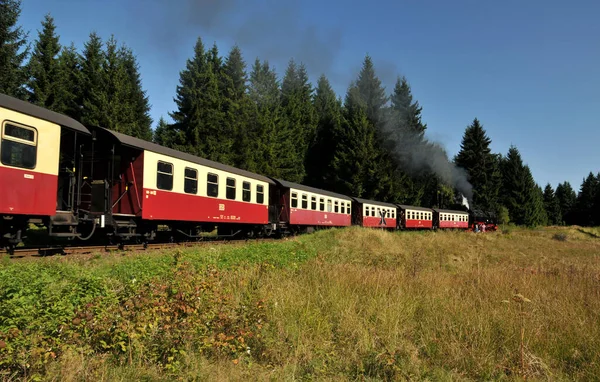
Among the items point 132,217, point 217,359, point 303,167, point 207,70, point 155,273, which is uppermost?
point 207,70

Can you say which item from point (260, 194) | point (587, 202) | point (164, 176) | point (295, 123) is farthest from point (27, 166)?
point (587, 202)

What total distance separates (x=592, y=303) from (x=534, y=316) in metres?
1.69

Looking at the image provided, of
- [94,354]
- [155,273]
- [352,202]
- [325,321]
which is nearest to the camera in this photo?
[94,354]

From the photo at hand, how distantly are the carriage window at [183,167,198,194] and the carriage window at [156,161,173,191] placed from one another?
2.37ft

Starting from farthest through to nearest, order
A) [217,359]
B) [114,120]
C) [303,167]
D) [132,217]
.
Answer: [303,167] → [114,120] → [132,217] → [217,359]

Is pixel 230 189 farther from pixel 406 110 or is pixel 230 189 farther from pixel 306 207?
pixel 406 110

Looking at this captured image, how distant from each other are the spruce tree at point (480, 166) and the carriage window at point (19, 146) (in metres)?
62.4

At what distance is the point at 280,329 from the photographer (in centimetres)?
542

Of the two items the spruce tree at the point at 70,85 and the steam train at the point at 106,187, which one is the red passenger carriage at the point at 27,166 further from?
the spruce tree at the point at 70,85

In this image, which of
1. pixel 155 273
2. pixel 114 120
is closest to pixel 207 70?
pixel 114 120

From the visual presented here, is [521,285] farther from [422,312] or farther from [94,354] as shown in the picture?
[94,354]

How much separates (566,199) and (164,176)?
127346mm

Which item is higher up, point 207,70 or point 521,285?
point 207,70

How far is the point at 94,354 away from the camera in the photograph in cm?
411
